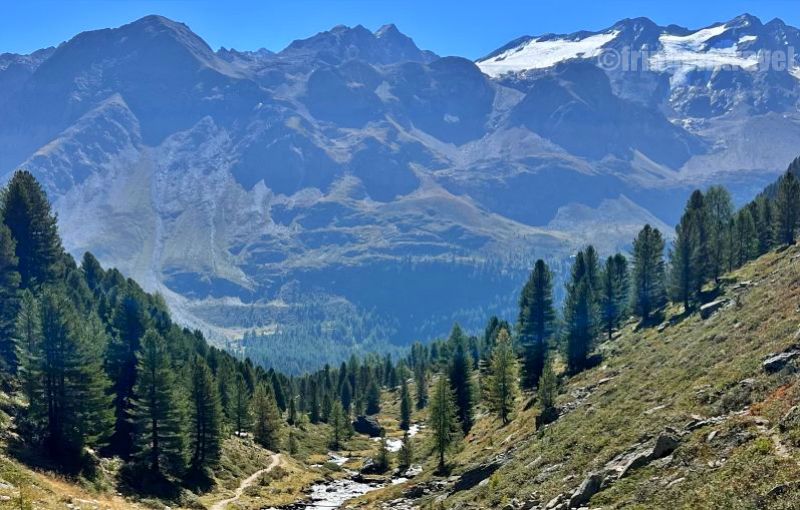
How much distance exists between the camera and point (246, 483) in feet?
232

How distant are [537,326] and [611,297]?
670 inches

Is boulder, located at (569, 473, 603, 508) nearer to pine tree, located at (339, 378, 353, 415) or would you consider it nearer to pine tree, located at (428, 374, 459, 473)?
pine tree, located at (428, 374, 459, 473)

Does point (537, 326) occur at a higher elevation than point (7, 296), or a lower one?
lower

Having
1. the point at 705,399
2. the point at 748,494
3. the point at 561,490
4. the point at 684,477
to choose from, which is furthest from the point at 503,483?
the point at 748,494

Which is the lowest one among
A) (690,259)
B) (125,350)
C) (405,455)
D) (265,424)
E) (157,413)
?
(405,455)

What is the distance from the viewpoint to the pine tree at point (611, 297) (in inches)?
3797

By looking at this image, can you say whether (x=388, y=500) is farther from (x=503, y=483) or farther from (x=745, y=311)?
(x=745, y=311)

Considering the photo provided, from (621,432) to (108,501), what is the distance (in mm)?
39370

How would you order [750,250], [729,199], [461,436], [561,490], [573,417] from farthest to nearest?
[729,199] → [750,250] → [461,436] → [573,417] → [561,490]

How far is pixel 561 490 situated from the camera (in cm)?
3388

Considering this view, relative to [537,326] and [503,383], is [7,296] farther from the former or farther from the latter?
[537,326]

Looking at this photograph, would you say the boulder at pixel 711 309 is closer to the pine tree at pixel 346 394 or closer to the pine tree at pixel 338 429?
the pine tree at pixel 338 429

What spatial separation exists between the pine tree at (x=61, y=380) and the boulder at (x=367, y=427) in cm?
7627

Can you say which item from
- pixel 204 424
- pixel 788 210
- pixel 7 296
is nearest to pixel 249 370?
pixel 204 424
